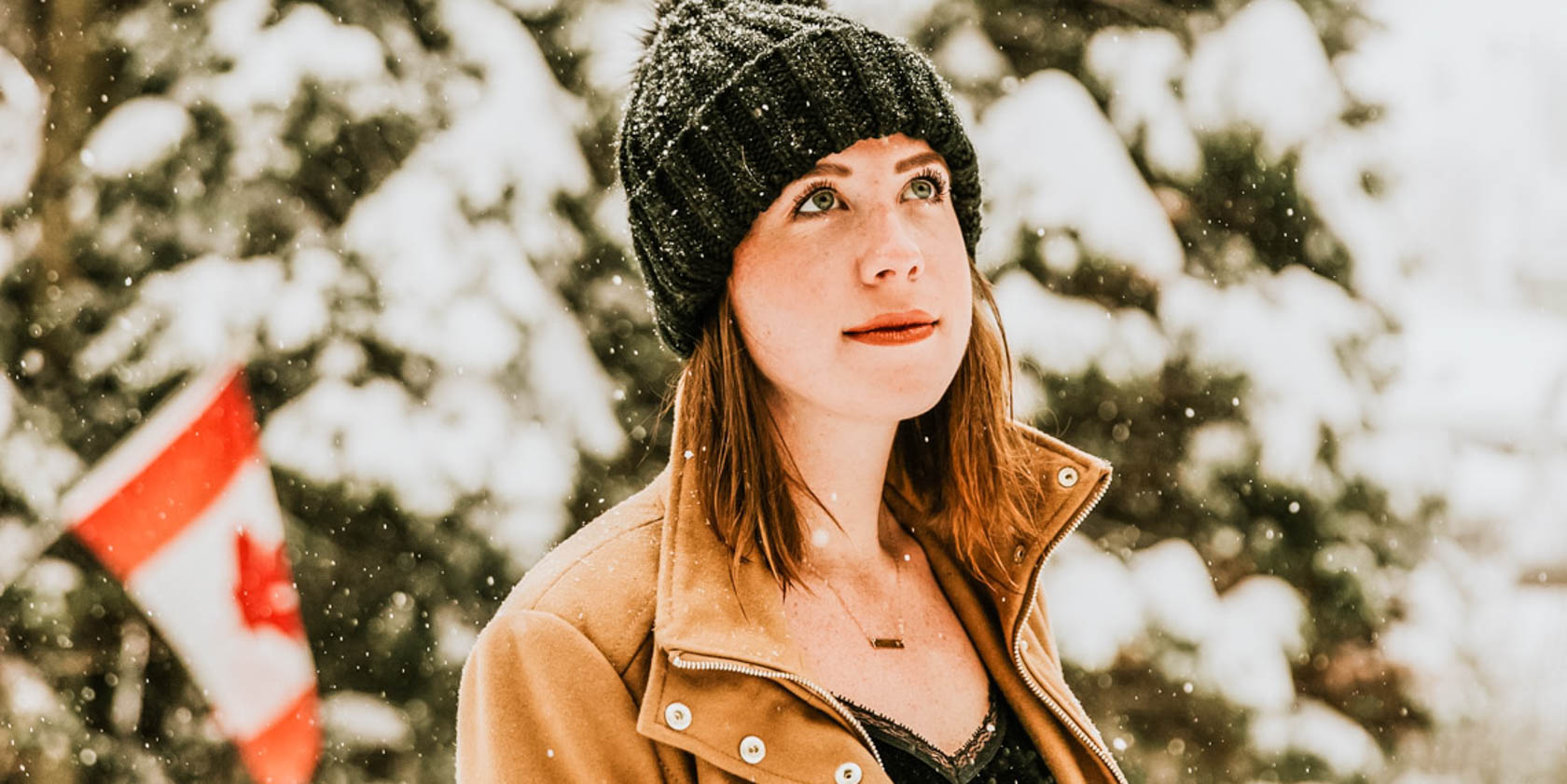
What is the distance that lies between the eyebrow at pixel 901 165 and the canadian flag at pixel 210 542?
1.95 metres

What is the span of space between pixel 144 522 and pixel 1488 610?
3371 millimetres

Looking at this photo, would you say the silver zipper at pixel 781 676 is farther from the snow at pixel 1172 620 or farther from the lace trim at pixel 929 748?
the snow at pixel 1172 620

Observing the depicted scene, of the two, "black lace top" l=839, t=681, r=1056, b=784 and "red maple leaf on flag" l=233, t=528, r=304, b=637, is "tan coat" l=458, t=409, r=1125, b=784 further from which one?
"red maple leaf on flag" l=233, t=528, r=304, b=637

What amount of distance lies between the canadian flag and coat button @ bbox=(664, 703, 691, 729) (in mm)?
1956

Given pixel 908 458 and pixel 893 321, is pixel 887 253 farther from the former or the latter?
pixel 908 458

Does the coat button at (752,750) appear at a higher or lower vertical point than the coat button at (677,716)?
lower

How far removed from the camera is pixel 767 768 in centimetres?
138

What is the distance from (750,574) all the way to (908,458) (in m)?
0.43

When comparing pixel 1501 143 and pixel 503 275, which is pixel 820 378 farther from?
pixel 1501 143

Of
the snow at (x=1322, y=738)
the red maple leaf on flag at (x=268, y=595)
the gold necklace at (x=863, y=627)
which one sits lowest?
the snow at (x=1322, y=738)

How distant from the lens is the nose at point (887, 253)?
4.88 ft

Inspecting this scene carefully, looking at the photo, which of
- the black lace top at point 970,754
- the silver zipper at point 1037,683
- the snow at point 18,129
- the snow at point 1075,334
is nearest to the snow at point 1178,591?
the snow at point 1075,334

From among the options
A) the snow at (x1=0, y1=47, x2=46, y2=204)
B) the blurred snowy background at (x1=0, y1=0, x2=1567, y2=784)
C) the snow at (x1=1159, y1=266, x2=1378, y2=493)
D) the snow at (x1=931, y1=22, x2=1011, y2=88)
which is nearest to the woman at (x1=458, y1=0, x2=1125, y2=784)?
the blurred snowy background at (x1=0, y1=0, x2=1567, y2=784)

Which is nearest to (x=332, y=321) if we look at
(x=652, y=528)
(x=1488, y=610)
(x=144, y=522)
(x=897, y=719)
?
(x=144, y=522)
